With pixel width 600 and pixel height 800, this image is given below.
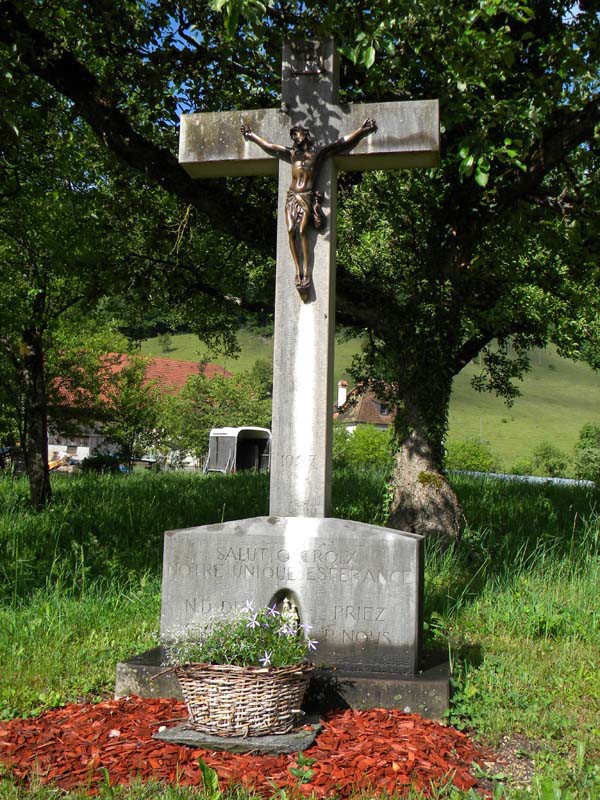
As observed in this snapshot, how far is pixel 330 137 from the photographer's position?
5445 mm

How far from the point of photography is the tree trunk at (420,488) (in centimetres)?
899

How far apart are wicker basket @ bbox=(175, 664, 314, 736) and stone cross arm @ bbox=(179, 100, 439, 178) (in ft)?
11.2

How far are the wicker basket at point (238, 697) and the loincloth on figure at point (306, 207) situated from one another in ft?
9.42

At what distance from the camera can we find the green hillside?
3964 inches

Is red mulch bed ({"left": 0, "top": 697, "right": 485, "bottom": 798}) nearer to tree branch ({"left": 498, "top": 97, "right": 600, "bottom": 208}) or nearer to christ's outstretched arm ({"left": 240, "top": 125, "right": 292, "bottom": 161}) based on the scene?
→ christ's outstretched arm ({"left": 240, "top": 125, "right": 292, "bottom": 161})

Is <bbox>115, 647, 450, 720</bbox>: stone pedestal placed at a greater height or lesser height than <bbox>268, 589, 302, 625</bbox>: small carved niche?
lesser

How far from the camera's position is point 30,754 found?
374 cm

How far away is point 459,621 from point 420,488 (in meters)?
3.34

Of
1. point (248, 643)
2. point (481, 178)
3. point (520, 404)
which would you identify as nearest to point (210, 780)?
point (248, 643)

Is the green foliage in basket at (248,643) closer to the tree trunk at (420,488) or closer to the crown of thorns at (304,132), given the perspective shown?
the crown of thorns at (304,132)

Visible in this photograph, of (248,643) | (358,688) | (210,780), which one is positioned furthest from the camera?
(358,688)

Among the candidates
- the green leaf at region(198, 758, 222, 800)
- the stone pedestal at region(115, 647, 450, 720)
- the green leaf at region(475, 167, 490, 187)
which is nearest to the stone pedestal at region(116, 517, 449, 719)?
the stone pedestal at region(115, 647, 450, 720)

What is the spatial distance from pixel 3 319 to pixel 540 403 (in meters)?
123

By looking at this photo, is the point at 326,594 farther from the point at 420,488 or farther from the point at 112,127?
the point at 112,127
